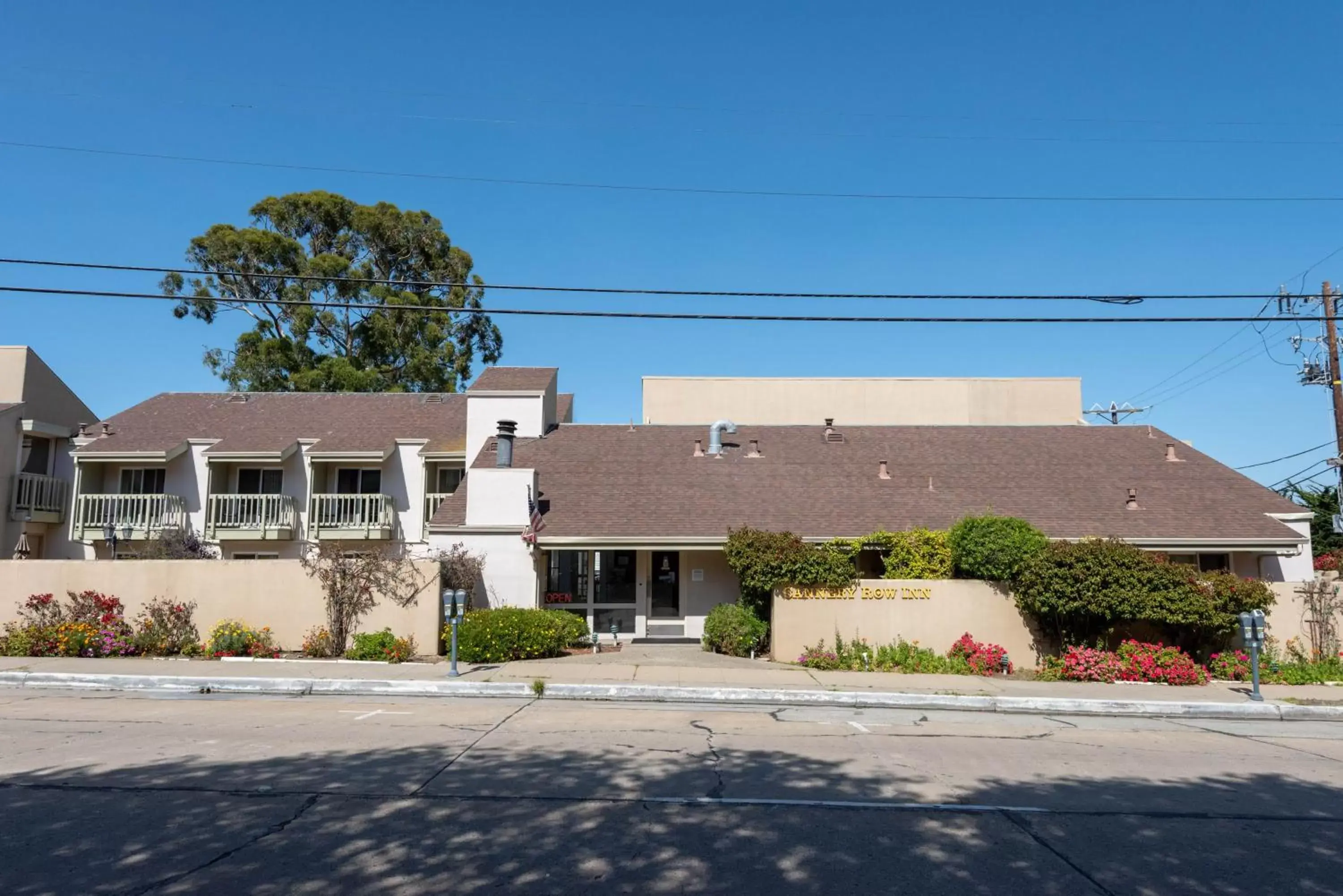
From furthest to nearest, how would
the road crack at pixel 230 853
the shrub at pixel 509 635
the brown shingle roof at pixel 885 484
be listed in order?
the brown shingle roof at pixel 885 484, the shrub at pixel 509 635, the road crack at pixel 230 853

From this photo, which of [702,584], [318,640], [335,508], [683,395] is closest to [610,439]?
[702,584]

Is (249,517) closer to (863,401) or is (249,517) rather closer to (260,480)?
(260,480)

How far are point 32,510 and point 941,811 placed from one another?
96.7 ft

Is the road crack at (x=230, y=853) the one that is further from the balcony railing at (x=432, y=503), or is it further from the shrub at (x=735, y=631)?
the balcony railing at (x=432, y=503)

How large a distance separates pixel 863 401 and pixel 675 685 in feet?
90.3

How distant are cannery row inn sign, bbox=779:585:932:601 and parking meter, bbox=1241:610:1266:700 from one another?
16.1 feet

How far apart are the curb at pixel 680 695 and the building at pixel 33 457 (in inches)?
651

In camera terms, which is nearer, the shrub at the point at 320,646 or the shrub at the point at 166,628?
the shrub at the point at 166,628

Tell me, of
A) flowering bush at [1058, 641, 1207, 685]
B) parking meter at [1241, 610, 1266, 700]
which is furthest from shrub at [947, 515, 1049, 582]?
parking meter at [1241, 610, 1266, 700]

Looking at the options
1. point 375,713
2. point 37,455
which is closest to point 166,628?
point 375,713

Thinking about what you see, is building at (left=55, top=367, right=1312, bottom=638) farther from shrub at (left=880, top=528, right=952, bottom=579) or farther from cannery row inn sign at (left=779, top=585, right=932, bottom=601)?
cannery row inn sign at (left=779, top=585, right=932, bottom=601)

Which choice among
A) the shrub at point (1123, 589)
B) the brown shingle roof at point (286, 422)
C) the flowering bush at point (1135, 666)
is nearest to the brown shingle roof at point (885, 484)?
the shrub at point (1123, 589)

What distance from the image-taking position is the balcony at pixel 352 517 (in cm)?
2733

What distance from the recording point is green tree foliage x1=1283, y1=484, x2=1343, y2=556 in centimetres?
2947
